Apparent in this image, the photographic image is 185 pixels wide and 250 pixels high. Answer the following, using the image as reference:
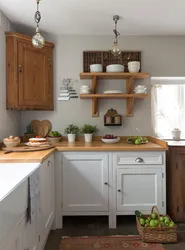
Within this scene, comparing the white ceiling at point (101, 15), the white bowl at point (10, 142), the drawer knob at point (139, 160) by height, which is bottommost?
the drawer knob at point (139, 160)

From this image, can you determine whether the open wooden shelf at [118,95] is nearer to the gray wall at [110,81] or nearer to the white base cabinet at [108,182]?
the gray wall at [110,81]

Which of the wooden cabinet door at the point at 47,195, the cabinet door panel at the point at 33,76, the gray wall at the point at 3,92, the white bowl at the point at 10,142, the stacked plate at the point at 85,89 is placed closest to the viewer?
the wooden cabinet door at the point at 47,195

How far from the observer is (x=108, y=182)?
2447 mm

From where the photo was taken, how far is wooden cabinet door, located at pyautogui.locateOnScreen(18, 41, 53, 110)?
2.65m

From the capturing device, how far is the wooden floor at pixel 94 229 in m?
2.17

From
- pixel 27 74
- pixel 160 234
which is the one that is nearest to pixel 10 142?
pixel 27 74

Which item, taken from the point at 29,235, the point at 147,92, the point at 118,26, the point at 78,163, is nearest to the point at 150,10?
the point at 118,26

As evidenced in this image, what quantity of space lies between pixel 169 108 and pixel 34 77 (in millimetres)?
1820

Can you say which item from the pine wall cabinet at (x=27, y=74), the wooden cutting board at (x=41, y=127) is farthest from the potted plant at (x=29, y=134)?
the pine wall cabinet at (x=27, y=74)

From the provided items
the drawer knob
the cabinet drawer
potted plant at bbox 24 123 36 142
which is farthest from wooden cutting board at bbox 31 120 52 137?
the drawer knob

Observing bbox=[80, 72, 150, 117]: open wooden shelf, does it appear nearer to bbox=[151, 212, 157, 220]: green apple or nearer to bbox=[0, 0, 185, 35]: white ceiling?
bbox=[0, 0, 185, 35]: white ceiling

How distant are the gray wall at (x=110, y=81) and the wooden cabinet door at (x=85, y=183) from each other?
0.71 m

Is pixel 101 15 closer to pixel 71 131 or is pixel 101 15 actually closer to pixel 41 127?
pixel 71 131

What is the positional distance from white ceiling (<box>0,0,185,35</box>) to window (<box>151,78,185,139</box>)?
711 millimetres
